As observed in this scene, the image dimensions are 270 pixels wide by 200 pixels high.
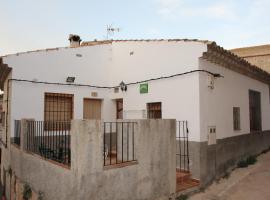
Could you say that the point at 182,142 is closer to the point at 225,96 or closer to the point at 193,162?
the point at 193,162

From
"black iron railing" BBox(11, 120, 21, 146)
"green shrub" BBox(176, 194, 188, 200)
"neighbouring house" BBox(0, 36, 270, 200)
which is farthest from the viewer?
"black iron railing" BBox(11, 120, 21, 146)

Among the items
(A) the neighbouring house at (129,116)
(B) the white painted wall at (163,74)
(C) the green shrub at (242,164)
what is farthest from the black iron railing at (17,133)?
(C) the green shrub at (242,164)

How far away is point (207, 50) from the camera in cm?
701

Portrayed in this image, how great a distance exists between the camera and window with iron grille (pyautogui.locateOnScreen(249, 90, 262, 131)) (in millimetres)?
11174

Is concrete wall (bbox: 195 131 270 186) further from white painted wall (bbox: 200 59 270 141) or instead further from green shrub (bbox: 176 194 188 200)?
green shrub (bbox: 176 194 188 200)

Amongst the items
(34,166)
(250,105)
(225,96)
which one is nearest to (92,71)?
(34,166)

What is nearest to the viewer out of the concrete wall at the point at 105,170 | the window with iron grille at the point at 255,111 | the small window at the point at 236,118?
the concrete wall at the point at 105,170

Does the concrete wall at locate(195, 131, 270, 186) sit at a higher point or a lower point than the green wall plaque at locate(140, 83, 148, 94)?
lower

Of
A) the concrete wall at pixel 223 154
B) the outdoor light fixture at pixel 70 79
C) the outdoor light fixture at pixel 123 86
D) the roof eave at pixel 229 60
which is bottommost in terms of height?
the concrete wall at pixel 223 154

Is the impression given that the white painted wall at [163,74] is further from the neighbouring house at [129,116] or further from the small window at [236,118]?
the small window at [236,118]

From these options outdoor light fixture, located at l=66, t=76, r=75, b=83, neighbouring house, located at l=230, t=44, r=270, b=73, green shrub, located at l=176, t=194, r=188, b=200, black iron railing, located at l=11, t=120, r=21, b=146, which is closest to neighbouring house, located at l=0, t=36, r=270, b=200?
black iron railing, located at l=11, t=120, r=21, b=146

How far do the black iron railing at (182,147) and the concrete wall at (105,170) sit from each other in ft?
3.53

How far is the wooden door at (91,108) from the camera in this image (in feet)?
33.0

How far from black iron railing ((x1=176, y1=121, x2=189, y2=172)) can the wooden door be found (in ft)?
13.6
